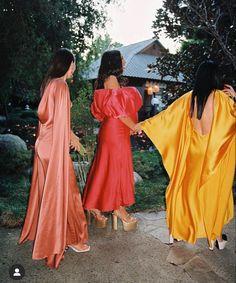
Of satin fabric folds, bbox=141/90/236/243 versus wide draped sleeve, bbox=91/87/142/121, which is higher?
wide draped sleeve, bbox=91/87/142/121

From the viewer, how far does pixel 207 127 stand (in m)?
3.48

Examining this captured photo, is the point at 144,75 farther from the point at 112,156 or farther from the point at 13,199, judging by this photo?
the point at 112,156

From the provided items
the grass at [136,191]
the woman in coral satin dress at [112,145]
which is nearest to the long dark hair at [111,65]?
the woman in coral satin dress at [112,145]

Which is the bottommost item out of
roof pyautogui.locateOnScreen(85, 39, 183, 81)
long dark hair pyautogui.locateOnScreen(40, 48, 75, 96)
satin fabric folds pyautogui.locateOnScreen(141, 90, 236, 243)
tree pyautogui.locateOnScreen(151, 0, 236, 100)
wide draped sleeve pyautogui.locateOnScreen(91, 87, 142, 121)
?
satin fabric folds pyautogui.locateOnScreen(141, 90, 236, 243)

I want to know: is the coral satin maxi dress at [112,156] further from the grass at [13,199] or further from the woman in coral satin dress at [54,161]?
the grass at [13,199]

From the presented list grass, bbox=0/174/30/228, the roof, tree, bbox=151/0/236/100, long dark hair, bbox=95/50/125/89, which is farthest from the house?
long dark hair, bbox=95/50/125/89

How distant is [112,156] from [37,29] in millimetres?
4942

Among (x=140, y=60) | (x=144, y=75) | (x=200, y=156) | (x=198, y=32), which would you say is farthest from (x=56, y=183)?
(x=140, y=60)

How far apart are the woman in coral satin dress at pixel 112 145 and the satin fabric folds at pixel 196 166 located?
330 millimetres

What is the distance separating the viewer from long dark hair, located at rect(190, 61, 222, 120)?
10.8ft

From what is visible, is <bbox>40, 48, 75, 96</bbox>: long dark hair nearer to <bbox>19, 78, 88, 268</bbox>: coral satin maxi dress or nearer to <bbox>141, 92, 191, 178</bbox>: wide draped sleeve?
<bbox>19, 78, 88, 268</bbox>: coral satin maxi dress

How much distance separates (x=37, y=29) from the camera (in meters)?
7.41

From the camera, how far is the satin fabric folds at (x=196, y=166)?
136 inches

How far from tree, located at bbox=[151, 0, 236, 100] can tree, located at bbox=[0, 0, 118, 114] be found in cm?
224
